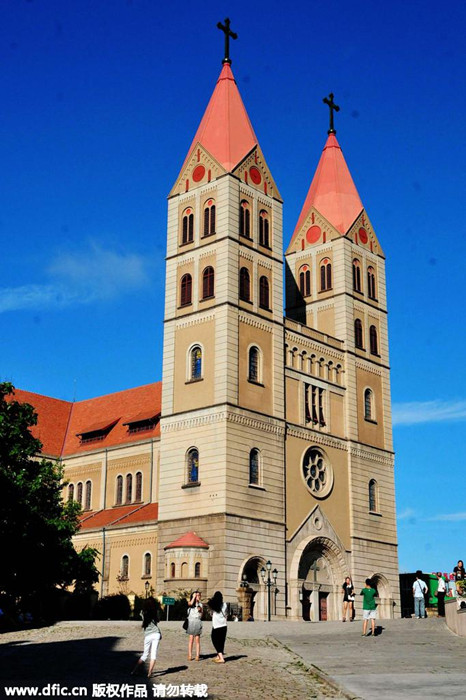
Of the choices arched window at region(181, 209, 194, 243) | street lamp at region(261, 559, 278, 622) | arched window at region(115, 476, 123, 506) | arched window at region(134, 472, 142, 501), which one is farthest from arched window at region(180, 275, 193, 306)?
street lamp at region(261, 559, 278, 622)

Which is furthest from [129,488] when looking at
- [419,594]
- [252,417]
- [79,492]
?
[419,594]

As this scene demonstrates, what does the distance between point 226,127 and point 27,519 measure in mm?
27865

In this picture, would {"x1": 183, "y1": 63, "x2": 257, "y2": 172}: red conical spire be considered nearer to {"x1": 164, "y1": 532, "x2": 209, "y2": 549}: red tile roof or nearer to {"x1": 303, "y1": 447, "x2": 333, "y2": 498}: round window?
{"x1": 303, "y1": 447, "x2": 333, "y2": 498}: round window

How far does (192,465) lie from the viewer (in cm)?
4897

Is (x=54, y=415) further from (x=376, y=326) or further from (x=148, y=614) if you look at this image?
(x=148, y=614)

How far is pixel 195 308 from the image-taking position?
51.9m

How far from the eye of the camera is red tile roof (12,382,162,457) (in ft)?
202

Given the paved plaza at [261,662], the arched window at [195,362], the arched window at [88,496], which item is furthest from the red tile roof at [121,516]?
the paved plaza at [261,662]

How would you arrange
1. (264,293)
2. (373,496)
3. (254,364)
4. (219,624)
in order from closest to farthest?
(219,624) < (254,364) < (264,293) < (373,496)

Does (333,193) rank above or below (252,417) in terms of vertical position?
above

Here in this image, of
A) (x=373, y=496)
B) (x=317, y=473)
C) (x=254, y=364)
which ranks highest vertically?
(x=254, y=364)

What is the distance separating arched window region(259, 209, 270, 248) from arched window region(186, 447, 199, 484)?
1333 centimetres

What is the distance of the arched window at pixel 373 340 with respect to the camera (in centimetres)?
6200

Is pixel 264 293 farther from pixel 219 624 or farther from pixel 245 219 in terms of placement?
pixel 219 624
